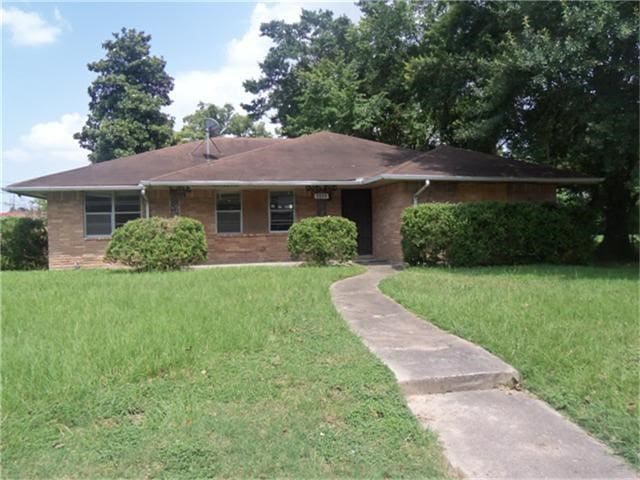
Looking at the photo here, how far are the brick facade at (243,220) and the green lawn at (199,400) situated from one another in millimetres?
8734

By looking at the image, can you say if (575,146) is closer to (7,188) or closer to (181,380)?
(181,380)

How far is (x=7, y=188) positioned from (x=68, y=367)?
1294cm

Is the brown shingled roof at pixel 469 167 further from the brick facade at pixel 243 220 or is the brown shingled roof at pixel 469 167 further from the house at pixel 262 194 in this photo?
the brick facade at pixel 243 220

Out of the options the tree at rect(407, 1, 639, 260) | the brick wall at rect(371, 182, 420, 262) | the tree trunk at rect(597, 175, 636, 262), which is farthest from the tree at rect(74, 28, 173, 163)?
the tree trunk at rect(597, 175, 636, 262)

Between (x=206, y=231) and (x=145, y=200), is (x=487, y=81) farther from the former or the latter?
(x=145, y=200)

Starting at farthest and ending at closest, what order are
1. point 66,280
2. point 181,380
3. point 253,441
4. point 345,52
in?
1. point 345,52
2. point 66,280
3. point 181,380
4. point 253,441

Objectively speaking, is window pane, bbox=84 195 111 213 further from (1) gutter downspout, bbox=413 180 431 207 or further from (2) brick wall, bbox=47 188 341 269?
(1) gutter downspout, bbox=413 180 431 207

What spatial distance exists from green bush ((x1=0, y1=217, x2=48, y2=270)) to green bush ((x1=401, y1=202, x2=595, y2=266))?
1238 centimetres

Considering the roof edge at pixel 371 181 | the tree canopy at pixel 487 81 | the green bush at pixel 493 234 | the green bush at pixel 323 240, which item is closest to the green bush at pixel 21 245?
the roof edge at pixel 371 181

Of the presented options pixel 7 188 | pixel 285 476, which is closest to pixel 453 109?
pixel 7 188

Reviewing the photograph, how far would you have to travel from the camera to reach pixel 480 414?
3.43 metres

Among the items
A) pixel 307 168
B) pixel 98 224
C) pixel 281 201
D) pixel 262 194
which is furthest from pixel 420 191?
pixel 98 224

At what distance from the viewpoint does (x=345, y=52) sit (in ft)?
87.2

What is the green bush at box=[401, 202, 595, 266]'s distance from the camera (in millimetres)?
11617
